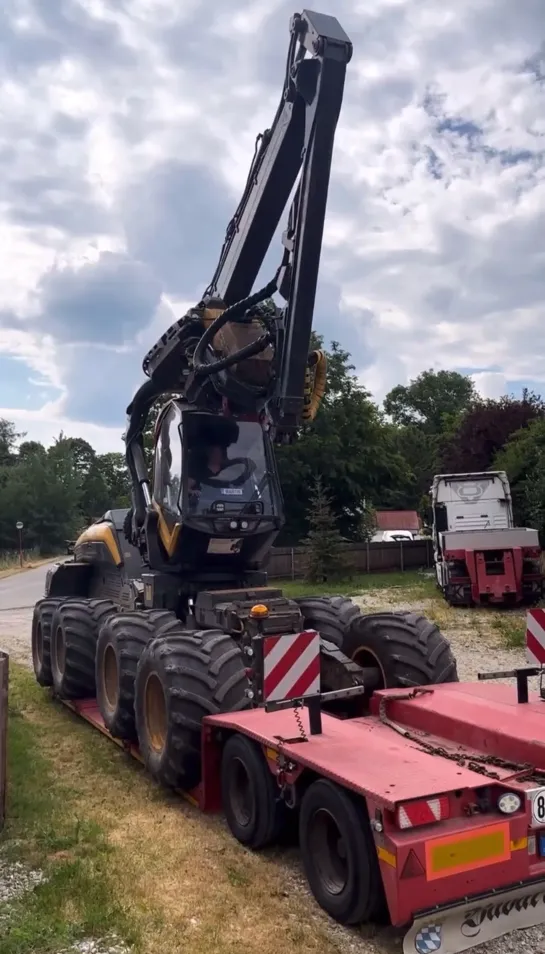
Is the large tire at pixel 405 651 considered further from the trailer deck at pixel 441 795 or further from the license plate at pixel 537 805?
the license plate at pixel 537 805

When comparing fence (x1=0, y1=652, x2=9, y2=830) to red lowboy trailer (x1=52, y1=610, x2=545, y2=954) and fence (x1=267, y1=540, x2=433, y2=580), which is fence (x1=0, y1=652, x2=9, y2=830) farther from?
fence (x1=267, y1=540, x2=433, y2=580)

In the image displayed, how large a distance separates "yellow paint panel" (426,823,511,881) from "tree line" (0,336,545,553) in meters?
6.36

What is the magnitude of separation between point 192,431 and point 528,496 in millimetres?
14456

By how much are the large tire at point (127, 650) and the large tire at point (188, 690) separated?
0.47 m

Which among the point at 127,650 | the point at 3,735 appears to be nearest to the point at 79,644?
the point at 127,650

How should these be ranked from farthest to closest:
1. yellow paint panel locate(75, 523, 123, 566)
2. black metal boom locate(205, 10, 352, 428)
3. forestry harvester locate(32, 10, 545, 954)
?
yellow paint panel locate(75, 523, 123, 566)
black metal boom locate(205, 10, 352, 428)
forestry harvester locate(32, 10, 545, 954)

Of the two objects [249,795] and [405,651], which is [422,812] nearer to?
[249,795]

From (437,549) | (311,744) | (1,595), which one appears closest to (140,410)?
(311,744)

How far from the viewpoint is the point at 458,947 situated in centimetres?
386

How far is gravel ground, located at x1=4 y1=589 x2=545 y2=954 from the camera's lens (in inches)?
158

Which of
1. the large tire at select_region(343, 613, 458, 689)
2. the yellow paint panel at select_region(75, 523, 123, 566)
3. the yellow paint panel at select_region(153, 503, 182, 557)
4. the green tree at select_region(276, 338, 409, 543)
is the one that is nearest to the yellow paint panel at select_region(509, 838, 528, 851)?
the large tire at select_region(343, 613, 458, 689)

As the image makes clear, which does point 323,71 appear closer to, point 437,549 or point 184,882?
point 184,882

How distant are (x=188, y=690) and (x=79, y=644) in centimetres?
317

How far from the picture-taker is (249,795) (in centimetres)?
529
